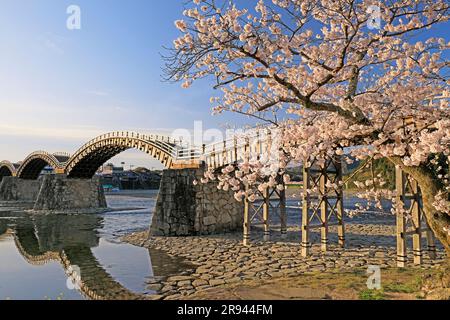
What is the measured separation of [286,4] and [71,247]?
14.2 m

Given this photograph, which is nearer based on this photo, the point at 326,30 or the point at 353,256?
the point at 326,30

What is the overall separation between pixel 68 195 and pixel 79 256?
26492 millimetres

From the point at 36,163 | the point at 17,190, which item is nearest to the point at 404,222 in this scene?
the point at 36,163

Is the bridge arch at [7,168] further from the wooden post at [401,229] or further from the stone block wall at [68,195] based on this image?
the wooden post at [401,229]

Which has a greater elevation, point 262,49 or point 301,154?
point 262,49

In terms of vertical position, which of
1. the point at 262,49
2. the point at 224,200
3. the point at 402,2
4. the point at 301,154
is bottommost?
the point at 224,200

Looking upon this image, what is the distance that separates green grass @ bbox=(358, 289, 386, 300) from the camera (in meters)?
6.70

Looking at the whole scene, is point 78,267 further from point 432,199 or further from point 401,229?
point 432,199

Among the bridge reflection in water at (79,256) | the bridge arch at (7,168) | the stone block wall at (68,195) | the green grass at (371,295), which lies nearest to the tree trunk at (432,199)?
the green grass at (371,295)

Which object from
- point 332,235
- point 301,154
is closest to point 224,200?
point 332,235

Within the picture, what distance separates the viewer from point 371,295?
6.83m

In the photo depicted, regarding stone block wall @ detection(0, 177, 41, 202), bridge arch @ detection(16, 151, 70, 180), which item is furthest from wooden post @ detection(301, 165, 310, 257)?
stone block wall @ detection(0, 177, 41, 202)
